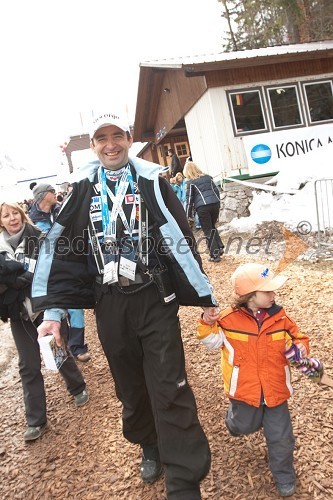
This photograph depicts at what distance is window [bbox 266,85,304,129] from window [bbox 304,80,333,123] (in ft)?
1.44

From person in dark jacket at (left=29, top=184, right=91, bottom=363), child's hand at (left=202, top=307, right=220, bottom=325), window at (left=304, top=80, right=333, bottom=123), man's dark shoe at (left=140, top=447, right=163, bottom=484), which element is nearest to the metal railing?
person in dark jacket at (left=29, top=184, right=91, bottom=363)

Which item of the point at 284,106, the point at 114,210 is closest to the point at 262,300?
the point at 114,210

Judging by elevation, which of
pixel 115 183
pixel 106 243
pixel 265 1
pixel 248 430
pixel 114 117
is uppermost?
pixel 265 1

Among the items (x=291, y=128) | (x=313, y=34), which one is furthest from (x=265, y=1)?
(x=291, y=128)

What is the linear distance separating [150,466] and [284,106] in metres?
13.7

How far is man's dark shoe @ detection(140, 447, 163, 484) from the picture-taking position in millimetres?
2646

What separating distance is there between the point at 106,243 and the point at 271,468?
176cm

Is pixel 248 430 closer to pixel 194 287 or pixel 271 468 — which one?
pixel 271 468

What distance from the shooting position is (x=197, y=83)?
13289 millimetres

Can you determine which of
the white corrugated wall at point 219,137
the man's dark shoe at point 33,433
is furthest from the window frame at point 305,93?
the man's dark shoe at point 33,433

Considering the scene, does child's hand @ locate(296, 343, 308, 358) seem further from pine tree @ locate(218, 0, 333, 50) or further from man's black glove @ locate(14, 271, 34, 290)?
pine tree @ locate(218, 0, 333, 50)

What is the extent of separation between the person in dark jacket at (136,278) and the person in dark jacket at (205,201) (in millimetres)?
6121

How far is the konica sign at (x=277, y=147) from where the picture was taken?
42.4ft

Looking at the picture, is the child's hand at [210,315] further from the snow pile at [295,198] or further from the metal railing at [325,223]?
the snow pile at [295,198]
